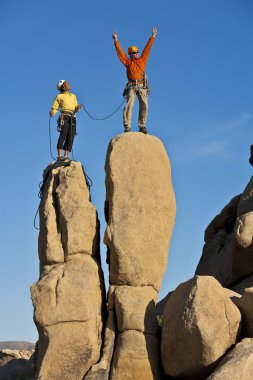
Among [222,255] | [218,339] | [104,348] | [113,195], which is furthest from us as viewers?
[222,255]

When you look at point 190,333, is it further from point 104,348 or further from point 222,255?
point 222,255

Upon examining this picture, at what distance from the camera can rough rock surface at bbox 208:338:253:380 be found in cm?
1594

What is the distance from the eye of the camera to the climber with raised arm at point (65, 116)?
22.4m

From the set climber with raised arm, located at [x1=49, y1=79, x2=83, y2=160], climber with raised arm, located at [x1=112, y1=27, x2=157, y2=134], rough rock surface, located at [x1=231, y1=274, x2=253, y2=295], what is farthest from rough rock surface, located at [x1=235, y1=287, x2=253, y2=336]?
climber with raised arm, located at [x1=49, y1=79, x2=83, y2=160]

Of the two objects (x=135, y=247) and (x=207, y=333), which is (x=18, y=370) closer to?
(x=135, y=247)

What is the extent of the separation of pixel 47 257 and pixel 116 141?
13.0 ft

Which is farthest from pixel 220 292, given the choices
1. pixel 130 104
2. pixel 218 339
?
pixel 130 104

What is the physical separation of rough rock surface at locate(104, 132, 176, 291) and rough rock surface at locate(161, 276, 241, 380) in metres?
1.92

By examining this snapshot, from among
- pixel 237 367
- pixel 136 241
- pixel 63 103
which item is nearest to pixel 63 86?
pixel 63 103

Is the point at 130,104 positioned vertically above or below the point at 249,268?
above

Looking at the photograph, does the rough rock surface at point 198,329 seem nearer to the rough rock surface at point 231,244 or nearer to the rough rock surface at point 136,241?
the rough rock surface at point 136,241

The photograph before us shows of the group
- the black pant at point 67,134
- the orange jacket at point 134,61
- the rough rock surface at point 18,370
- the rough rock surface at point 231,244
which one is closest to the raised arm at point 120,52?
the orange jacket at point 134,61

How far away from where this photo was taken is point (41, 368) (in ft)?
60.8

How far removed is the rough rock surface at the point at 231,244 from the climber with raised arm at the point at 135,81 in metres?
4.46
